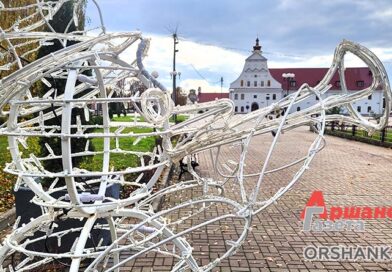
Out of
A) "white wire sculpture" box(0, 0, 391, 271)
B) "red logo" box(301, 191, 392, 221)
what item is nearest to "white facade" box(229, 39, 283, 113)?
"red logo" box(301, 191, 392, 221)

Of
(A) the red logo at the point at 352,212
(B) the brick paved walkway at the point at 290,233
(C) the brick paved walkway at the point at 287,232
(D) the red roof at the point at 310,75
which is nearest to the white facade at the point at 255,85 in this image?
(D) the red roof at the point at 310,75

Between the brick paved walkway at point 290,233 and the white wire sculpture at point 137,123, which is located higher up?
the white wire sculpture at point 137,123

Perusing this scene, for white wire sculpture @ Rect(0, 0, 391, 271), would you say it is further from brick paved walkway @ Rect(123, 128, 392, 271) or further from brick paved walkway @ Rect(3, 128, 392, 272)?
brick paved walkway @ Rect(123, 128, 392, 271)

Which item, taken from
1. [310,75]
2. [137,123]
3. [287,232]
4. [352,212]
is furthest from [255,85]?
[137,123]

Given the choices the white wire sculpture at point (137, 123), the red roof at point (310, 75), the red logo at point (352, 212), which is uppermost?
the red roof at point (310, 75)

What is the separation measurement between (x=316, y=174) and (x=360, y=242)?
573 centimetres

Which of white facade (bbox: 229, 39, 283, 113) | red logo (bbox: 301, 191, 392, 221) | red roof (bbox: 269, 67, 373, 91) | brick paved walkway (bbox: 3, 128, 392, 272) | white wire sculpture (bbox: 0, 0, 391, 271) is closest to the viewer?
white wire sculpture (bbox: 0, 0, 391, 271)

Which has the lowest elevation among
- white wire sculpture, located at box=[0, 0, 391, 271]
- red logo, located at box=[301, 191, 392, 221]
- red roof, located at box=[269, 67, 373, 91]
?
red logo, located at box=[301, 191, 392, 221]

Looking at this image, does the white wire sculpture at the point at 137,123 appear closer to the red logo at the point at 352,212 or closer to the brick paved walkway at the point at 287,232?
the brick paved walkway at the point at 287,232

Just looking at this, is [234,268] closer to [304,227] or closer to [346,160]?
[304,227]

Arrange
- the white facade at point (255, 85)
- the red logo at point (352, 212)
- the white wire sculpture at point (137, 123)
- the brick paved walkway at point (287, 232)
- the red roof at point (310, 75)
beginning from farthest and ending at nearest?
1. the white facade at point (255, 85)
2. the red roof at point (310, 75)
3. the red logo at point (352, 212)
4. the brick paved walkway at point (287, 232)
5. the white wire sculpture at point (137, 123)

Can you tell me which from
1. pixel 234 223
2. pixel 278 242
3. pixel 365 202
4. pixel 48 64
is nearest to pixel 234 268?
pixel 278 242

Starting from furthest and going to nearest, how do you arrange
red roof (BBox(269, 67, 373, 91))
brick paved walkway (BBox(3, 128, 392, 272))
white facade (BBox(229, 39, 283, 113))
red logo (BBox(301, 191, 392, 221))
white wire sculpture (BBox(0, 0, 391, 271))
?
white facade (BBox(229, 39, 283, 113)), red roof (BBox(269, 67, 373, 91)), red logo (BBox(301, 191, 392, 221)), brick paved walkway (BBox(3, 128, 392, 272)), white wire sculpture (BBox(0, 0, 391, 271))

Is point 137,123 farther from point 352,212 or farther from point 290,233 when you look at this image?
point 352,212
